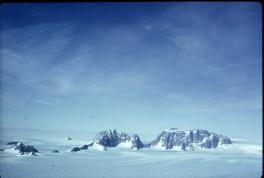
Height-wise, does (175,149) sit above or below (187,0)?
below

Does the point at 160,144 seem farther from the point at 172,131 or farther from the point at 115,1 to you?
the point at 115,1

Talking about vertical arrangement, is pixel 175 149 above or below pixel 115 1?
below

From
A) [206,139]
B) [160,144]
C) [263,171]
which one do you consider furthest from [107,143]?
[263,171]

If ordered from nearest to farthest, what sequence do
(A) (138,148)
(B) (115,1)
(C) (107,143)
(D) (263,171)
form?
(B) (115,1) < (D) (263,171) < (C) (107,143) < (A) (138,148)

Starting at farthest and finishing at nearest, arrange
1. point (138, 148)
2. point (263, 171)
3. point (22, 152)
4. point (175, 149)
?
point (175, 149) → point (138, 148) → point (22, 152) → point (263, 171)

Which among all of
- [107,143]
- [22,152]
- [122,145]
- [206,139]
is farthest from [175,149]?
[22,152]

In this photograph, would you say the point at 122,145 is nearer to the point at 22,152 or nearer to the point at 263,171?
the point at 22,152

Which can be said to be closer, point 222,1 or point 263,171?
point 222,1

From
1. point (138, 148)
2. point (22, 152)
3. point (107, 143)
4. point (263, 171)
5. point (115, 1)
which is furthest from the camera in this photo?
point (138, 148)

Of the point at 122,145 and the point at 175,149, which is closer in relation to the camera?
the point at 122,145
